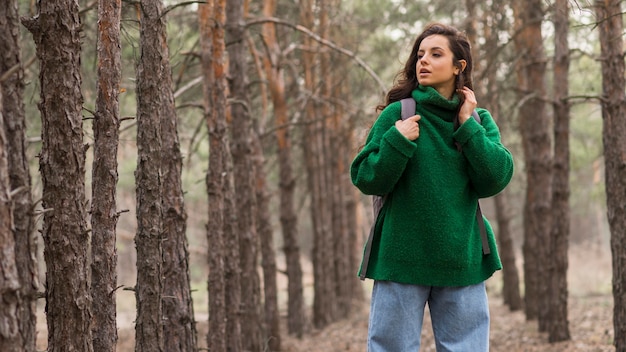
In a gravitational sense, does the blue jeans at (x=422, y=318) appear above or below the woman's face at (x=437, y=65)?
below

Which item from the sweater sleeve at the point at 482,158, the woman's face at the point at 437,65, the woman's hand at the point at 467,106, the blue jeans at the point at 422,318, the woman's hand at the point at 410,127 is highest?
the woman's face at the point at 437,65

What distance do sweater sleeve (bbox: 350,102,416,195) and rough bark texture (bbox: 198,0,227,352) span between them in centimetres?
438

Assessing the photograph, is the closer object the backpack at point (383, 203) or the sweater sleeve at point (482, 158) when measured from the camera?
the sweater sleeve at point (482, 158)

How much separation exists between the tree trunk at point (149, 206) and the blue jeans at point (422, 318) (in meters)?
2.58

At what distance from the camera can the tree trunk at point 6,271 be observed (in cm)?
299

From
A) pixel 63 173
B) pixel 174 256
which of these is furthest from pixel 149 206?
pixel 63 173

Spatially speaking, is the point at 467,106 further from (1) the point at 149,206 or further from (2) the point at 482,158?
(1) the point at 149,206

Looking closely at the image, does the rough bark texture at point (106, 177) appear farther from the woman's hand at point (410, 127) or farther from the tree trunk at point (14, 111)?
the woman's hand at point (410, 127)

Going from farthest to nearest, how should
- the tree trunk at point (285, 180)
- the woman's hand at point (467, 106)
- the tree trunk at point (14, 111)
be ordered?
the tree trunk at point (285, 180) < the tree trunk at point (14, 111) < the woman's hand at point (467, 106)

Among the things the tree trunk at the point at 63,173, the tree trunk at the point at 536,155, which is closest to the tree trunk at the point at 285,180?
the tree trunk at the point at 536,155

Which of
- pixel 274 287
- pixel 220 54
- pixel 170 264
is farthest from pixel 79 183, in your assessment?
pixel 274 287

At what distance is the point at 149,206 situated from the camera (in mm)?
5871

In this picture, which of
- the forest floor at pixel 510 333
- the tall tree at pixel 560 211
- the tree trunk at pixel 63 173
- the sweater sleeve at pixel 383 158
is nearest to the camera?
the sweater sleeve at pixel 383 158

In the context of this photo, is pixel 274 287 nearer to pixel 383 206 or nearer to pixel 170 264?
pixel 170 264
